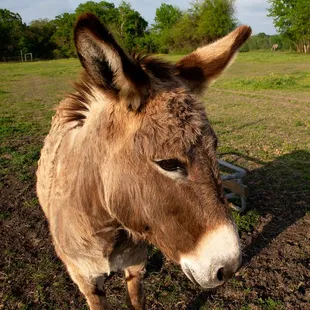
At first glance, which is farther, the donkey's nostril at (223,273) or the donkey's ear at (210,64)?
the donkey's ear at (210,64)

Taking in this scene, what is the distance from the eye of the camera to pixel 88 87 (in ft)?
6.43

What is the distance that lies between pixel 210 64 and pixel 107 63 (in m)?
0.82

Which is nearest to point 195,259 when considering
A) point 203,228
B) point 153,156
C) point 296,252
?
point 203,228

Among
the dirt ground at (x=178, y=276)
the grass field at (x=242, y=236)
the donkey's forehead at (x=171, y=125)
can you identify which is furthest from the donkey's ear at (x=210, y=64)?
the dirt ground at (x=178, y=276)

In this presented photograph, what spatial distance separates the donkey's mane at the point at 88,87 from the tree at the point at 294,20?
61955 millimetres

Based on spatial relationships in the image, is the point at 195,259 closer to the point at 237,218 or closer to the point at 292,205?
the point at 237,218

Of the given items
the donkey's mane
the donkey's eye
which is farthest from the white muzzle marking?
the donkey's mane

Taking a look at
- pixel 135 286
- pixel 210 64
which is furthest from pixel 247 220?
pixel 210 64

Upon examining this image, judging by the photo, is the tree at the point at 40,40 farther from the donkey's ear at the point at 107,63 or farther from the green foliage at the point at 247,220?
the donkey's ear at the point at 107,63

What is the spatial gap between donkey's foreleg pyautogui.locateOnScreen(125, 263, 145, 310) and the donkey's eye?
1695 mm

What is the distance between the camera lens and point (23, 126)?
9.75 meters

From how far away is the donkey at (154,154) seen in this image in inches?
59.1

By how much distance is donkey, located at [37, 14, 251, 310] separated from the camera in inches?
59.1

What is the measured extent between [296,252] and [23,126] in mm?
8857
